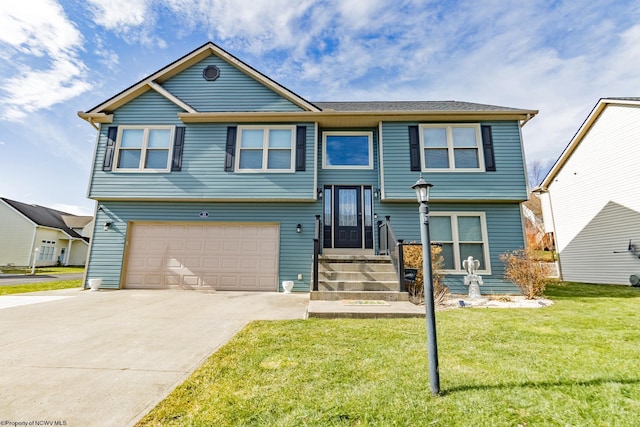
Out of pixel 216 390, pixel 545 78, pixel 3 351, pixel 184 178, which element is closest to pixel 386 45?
pixel 545 78

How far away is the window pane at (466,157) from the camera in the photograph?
8664 millimetres

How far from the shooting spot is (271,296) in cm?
750

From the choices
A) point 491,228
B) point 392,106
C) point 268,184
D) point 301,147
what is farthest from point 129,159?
point 491,228

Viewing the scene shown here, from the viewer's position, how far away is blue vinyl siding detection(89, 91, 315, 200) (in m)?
8.62

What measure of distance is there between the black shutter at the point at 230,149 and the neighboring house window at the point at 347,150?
295 centimetres

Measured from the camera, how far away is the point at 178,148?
29.3ft

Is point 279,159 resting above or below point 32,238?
above

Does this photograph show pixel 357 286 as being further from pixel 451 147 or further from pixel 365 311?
pixel 451 147

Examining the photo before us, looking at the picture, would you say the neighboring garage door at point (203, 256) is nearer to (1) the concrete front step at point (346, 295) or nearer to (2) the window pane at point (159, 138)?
(2) the window pane at point (159, 138)

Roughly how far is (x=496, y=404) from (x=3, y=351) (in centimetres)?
526

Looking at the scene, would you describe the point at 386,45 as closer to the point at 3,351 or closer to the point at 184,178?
the point at 184,178

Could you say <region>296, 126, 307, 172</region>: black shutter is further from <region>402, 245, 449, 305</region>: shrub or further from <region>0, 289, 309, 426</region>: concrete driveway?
<region>0, 289, 309, 426</region>: concrete driveway

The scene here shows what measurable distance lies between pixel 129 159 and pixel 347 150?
23.8 ft

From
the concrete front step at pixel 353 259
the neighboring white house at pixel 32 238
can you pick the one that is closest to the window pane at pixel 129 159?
the concrete front step at pixel 353 259
